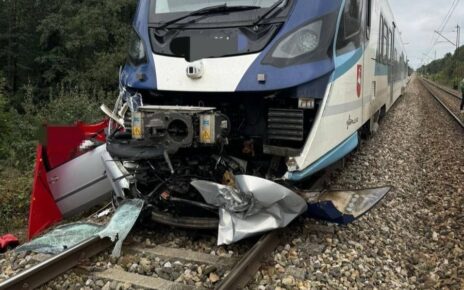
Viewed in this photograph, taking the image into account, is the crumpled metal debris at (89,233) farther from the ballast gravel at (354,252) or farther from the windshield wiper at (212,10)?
the windshield wiper at (212,10)

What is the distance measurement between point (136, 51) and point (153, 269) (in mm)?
2470

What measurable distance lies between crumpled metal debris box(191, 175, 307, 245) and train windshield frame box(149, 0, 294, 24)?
63.1 inches

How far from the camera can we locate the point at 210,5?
5.02m

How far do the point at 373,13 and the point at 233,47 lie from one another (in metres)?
3.31

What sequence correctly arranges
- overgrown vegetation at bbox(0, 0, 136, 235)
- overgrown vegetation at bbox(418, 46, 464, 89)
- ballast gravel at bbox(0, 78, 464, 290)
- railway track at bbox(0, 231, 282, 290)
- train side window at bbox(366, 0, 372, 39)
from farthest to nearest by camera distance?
overgrown vegetation at bbox(418, 46, 464, 89), overgrown vegetation at bbox(0, 0, 136, 235), train side window at bbox(366, 0, 372, 39), ballast gravel at bbox(0, 78, 464, 290), railway track at bbox(0, 231, 282, 290)

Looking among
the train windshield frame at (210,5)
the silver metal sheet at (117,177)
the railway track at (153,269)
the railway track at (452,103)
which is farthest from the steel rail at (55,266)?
the railway track at (452,103)

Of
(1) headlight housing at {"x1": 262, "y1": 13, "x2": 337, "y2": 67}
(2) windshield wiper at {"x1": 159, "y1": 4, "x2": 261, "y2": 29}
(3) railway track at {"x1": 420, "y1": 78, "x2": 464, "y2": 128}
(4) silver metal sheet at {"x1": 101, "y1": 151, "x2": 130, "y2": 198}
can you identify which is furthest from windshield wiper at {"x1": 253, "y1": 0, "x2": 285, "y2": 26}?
(3) railway track at {"x1": 420, "y1": 78, "x2": 464, "y2": 128}

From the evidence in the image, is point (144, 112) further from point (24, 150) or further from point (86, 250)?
point (24, 150)

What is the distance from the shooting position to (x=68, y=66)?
3575 cm

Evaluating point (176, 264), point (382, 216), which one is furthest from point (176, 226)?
point (382, 216)

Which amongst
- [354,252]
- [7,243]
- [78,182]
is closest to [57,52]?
[78,182]

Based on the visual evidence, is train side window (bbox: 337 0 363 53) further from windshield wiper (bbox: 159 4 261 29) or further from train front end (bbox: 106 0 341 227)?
windshield wiper (bbox: 159 4 261 29)

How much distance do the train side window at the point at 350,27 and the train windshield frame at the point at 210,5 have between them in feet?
2.23

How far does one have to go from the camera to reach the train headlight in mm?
4598
